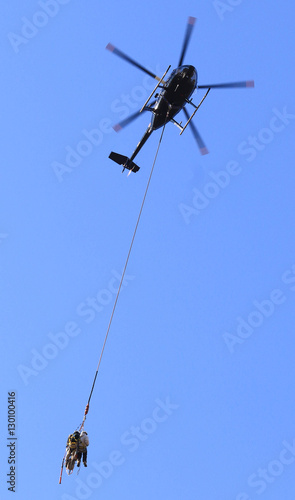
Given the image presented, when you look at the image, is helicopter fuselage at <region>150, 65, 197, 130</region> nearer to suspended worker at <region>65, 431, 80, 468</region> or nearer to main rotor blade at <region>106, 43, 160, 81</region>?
main rotor blade at <region>106, 43, 160, 81</region>

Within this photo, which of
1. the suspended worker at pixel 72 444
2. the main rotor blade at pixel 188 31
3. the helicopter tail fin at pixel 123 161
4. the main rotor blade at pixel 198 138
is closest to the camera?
the suspended worker at pixel 72 444

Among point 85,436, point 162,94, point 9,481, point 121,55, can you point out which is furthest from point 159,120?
point 9,481

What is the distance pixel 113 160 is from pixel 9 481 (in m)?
14.0

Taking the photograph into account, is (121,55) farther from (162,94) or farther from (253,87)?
(253,87)

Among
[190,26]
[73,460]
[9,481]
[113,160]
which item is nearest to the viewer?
[73,460]

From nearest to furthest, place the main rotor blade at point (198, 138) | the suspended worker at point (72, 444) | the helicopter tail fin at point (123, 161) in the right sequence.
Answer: the suspended worker at point (72, 444), the main rotor blade at point (198, 138), the helicopter tail fin at point (123, 161)

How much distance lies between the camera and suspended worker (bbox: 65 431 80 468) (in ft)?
68.8

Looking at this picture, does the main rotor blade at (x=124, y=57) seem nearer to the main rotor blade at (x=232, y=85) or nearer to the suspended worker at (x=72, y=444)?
the main rotor blade at (x=232, y=85)

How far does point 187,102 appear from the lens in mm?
25531

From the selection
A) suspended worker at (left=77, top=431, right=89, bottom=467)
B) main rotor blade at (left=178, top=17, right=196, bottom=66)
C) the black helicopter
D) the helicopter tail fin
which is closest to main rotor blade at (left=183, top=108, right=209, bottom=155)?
the black helicopter

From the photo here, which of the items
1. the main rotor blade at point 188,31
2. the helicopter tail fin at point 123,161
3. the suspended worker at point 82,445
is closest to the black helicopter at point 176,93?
the main rotor blade at point 188,31

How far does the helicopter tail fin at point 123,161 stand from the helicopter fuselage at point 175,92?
2.83 m

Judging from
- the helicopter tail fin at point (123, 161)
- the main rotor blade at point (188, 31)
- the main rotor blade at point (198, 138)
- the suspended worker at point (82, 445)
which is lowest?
the suspended worker at point (82, 445)

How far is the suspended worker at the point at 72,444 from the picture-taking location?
68.8 ft
